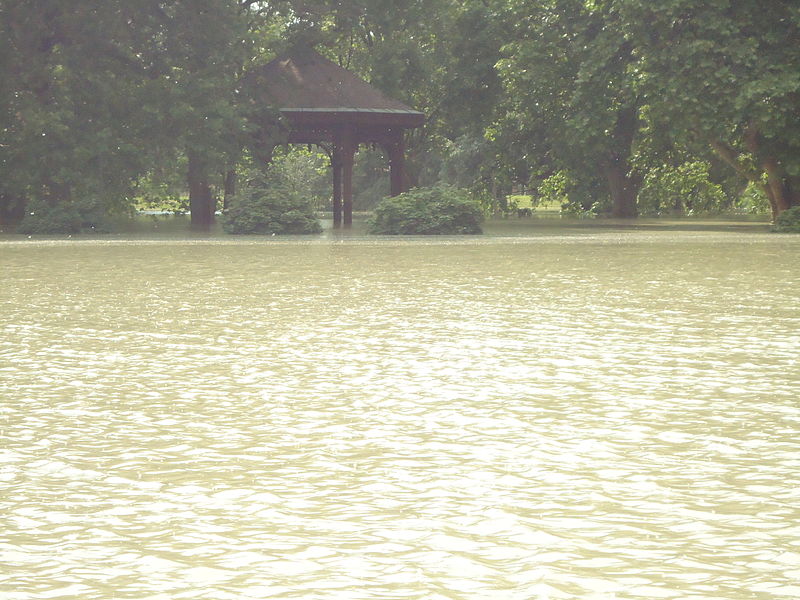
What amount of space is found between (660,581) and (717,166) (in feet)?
171

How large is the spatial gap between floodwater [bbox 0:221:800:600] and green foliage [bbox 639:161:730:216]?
41225 millimetres

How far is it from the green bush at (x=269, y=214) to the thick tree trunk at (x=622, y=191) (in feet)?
65.3

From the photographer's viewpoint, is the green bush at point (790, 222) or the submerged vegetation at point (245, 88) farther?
the submerged vegetation at point (245, 88)

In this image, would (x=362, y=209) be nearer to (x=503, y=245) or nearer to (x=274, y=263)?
(x=503, y=245)

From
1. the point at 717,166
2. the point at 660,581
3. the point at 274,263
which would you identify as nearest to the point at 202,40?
the point at 274,263

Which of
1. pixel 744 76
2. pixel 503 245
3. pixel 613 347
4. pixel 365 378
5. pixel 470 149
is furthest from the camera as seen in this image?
pixel 470 149

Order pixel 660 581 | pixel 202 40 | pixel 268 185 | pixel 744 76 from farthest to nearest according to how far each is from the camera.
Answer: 1. pixel 202 40
2. pixel 268 185
3. pixel 744 76
4. pixel 660 581

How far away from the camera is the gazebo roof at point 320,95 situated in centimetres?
3925

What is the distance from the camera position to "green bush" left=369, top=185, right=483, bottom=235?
33.7m

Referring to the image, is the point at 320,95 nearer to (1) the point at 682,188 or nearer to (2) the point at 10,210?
(2) the point at 10,210

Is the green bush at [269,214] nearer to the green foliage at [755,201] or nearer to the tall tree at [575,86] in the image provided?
the tall tree at [575,86]

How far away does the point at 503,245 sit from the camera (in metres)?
28.3

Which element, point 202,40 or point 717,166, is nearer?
point 202,40

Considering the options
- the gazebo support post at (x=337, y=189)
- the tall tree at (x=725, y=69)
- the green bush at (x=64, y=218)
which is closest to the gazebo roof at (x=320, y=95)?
the gazebo support post at (x=337, y=189)
